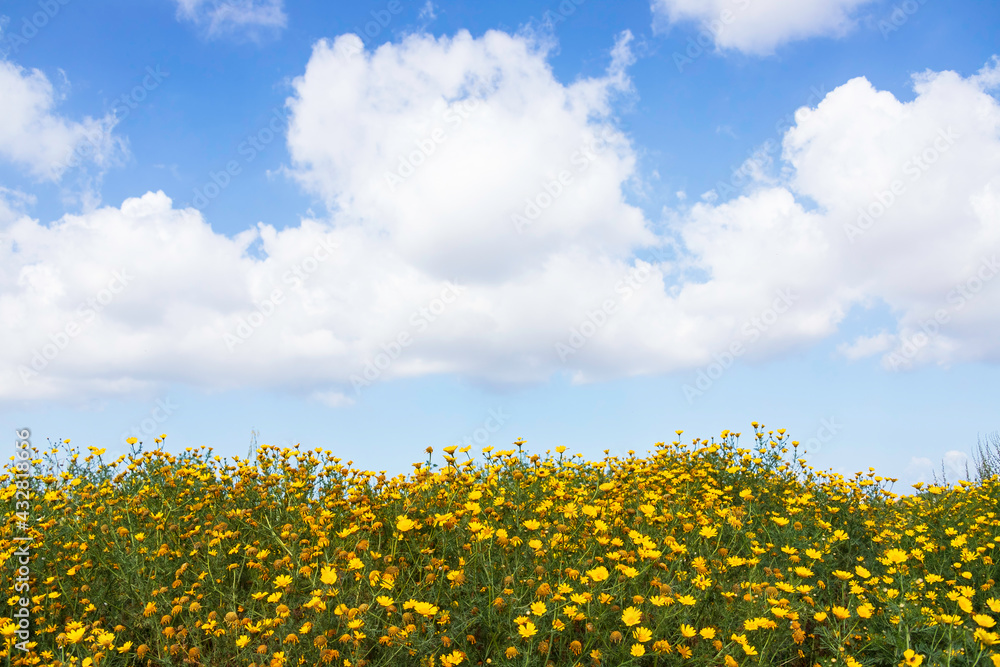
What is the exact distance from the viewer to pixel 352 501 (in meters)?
4.84

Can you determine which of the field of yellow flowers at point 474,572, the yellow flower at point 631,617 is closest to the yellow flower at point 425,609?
the field of yellow flowers at point 474,572

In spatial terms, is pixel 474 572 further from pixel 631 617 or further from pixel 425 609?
pixel 631 617

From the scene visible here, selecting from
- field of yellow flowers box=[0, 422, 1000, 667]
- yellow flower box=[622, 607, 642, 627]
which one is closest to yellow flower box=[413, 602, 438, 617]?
field of yellow flowers box=[0, 422, 1000, 667]

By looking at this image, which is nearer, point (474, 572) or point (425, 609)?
point (425, 609)

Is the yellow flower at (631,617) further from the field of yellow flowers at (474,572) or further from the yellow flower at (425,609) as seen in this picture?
the yellow flower at (425,609)

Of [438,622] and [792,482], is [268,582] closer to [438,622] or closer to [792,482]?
[438,622]

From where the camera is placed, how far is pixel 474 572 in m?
3.85

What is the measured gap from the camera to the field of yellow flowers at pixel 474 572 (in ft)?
11.3

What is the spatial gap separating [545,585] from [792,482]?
429cm

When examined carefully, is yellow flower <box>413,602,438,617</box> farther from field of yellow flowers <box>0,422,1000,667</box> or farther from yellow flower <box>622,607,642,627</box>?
yellow flower <box>622,607,642,627</box>

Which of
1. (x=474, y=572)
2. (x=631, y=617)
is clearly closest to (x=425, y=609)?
(x=474, y=572)

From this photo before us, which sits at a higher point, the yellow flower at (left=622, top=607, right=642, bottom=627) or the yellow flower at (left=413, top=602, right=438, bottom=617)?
the yellow flower at (left=413, top=602, right=438, bottom=617)

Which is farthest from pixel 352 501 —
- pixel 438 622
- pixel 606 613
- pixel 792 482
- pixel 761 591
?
pixel 792 482

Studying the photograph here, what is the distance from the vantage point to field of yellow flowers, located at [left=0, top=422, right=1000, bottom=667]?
3.46 meters
